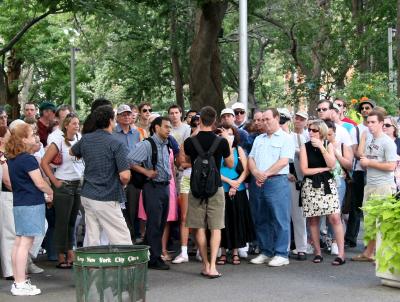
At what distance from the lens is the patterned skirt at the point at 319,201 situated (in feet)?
36.3

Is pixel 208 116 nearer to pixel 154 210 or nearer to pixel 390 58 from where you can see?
pixel 154 210

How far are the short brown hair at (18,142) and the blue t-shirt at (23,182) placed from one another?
62mm

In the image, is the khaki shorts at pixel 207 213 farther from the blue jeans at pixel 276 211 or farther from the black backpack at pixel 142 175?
the blue jeans at pixel 276 211

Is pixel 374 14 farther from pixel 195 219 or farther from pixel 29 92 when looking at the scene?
pixel 195 219

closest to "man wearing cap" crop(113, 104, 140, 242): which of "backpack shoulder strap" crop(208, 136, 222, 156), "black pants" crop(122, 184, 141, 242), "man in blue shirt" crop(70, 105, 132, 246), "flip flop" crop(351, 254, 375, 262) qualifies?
"black pants" crop(122, 184, 141, 242)

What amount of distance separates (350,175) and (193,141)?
283cm

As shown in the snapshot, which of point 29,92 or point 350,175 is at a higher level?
point 29,92

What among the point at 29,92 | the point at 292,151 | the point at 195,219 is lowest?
the point at 195,219

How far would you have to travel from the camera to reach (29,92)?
40656 millimetres

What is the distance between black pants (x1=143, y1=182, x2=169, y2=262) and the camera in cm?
1086

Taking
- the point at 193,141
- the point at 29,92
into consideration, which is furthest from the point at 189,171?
the point at 29,92

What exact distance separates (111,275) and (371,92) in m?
16.1

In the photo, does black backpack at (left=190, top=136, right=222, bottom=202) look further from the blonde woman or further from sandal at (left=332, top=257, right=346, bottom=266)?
sandal at (left=332, top=257, right=346, bottom=266)

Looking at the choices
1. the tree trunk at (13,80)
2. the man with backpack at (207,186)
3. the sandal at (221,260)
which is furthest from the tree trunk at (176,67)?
the man with backpack at (207,186)
